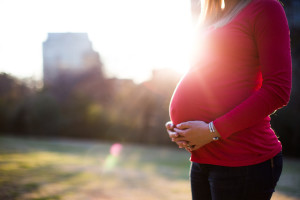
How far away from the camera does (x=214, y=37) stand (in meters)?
1.20

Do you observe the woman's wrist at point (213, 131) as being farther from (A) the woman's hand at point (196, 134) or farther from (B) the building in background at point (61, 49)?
(B) the building in background at point (61, 49)

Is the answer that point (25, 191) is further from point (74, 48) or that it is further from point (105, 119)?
point (74, 48)

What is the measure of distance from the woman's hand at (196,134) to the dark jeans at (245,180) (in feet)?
0.42

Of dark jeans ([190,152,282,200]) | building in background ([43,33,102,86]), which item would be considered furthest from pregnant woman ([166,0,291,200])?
building in background ([43,33,102,86])

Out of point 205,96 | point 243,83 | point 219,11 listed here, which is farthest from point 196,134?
point 219,11

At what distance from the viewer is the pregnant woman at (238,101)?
104 cm

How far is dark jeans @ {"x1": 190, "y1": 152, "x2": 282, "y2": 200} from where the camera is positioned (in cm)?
107

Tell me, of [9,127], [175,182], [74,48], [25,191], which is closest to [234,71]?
[25,191]

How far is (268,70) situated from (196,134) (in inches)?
16.0

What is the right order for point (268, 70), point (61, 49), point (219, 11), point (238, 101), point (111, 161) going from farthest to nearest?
1. point (61, 49)
2. point (111, 161)
3. point (219, 11)
4. point (238, 101)
5. point (268, 70)

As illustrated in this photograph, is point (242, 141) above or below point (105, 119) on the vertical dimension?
above

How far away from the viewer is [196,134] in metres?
1.13

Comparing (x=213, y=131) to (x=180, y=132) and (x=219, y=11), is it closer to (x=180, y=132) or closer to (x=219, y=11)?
(x=180, y=132)

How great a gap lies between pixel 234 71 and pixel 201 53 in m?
0.21
